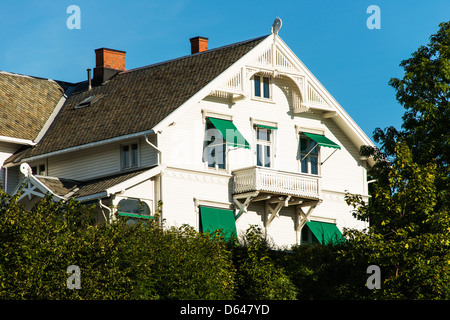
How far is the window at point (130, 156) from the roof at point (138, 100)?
764mm

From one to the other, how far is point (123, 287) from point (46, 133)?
53.1 feet

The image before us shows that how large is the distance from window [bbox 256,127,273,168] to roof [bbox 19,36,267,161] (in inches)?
136

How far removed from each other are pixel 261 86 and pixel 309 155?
380 cm

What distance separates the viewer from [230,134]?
44844 mm

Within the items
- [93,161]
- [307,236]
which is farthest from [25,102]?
[307,236]

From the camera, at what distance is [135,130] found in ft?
143

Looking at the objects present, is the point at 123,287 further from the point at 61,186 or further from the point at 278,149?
the point at 278,149

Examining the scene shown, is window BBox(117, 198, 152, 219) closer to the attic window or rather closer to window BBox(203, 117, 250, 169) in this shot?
window BBox(203, 117, 250, 169)

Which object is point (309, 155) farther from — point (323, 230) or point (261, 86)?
point (261, 86)

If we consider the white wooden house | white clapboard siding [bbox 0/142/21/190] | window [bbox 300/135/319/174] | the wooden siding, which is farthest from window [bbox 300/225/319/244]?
white clapboard siding [bbox 0/142/21/190]

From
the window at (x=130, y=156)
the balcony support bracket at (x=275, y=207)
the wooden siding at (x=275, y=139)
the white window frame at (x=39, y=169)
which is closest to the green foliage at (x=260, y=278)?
the balcony support bracket at (x=275, y=207)

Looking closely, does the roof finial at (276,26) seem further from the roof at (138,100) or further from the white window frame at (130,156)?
the white window frame at (130,156)

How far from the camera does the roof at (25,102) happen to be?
4788cm
